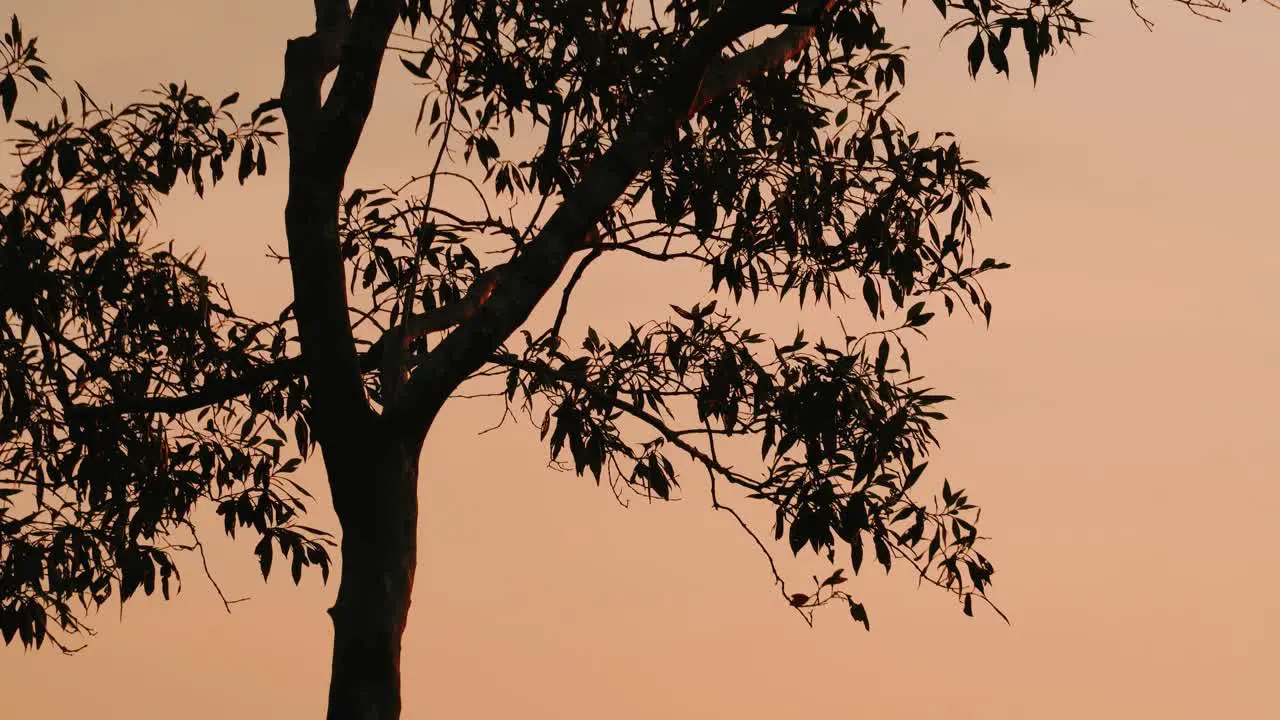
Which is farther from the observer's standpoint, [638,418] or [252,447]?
[252,447]

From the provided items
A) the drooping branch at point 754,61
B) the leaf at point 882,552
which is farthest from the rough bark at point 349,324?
the leaf at point 882,552

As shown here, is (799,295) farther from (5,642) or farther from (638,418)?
(5,642)

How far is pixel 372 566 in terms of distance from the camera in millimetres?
7250

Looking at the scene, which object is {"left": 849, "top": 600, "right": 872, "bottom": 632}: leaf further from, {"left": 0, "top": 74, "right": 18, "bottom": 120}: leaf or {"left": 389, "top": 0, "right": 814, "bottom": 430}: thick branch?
{"left": 0, "top": 74, "right": 18, "bottom": 120}: leaf

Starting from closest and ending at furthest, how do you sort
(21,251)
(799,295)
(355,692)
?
(355,692) → (21,251) → (799,295)

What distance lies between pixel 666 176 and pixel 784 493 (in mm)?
2151

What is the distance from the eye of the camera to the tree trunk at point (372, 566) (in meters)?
7.14

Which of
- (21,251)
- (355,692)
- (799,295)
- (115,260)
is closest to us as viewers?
(355,692)

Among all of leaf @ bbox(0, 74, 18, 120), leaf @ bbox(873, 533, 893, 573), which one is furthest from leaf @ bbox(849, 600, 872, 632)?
leaf @ bbox(0, 74, 18, 120)

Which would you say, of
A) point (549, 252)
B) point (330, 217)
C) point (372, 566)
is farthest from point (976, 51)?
point (372, 566)

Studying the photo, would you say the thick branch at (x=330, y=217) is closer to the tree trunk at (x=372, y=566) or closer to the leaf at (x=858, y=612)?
the tree trunk at (x=372, y=566)

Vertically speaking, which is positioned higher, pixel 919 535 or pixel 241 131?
pixel 241 131

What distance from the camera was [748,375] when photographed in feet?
27.7

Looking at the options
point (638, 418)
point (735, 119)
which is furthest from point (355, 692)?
point (735, 119)
